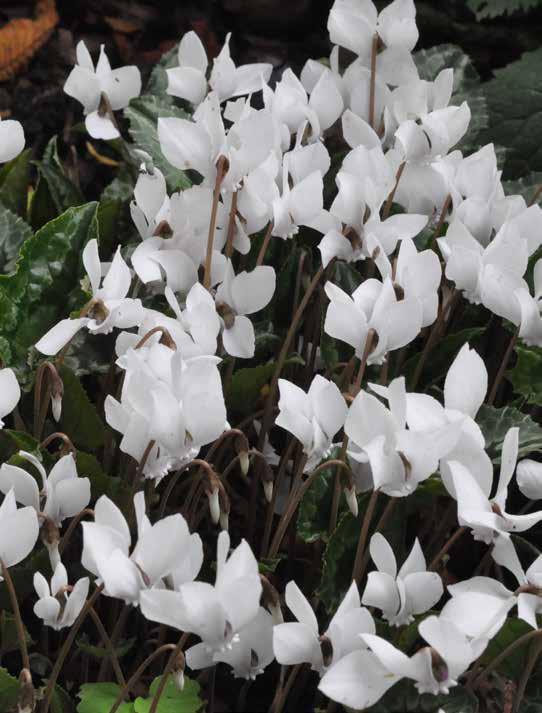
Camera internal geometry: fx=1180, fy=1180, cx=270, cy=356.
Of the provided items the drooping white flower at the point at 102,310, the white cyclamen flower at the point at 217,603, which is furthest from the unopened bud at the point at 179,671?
the drooping white flower at the point at 102,310

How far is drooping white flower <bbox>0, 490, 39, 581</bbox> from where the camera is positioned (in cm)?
120

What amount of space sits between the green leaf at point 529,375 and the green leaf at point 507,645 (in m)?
0.42

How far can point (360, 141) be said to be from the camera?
1.80 metres

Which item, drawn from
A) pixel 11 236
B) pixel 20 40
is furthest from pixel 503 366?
pixel 20 40

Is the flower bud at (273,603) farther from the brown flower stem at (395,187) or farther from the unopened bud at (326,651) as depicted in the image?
the brown flower stem at (395,187)

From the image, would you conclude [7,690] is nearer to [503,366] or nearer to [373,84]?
[503,366]

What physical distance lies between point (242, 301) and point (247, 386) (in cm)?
25

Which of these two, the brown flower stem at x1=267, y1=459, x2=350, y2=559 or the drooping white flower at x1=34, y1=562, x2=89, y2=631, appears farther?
the brown flower stem at x1=267, y1=459, x2=350, y2=559

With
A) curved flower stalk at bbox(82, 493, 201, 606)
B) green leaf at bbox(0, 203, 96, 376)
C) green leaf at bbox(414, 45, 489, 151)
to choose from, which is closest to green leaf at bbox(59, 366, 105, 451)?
green leaf at bbox(0, 203, 96, 376)

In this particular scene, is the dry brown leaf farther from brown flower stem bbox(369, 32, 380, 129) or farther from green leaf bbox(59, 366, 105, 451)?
green leaf bbox(59, 366, 105, 451)

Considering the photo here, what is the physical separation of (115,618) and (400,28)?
99cm

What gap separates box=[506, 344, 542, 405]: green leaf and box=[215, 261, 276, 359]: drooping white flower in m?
0.41

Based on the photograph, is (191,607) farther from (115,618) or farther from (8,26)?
(8,26)

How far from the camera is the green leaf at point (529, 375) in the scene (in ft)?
5.62
